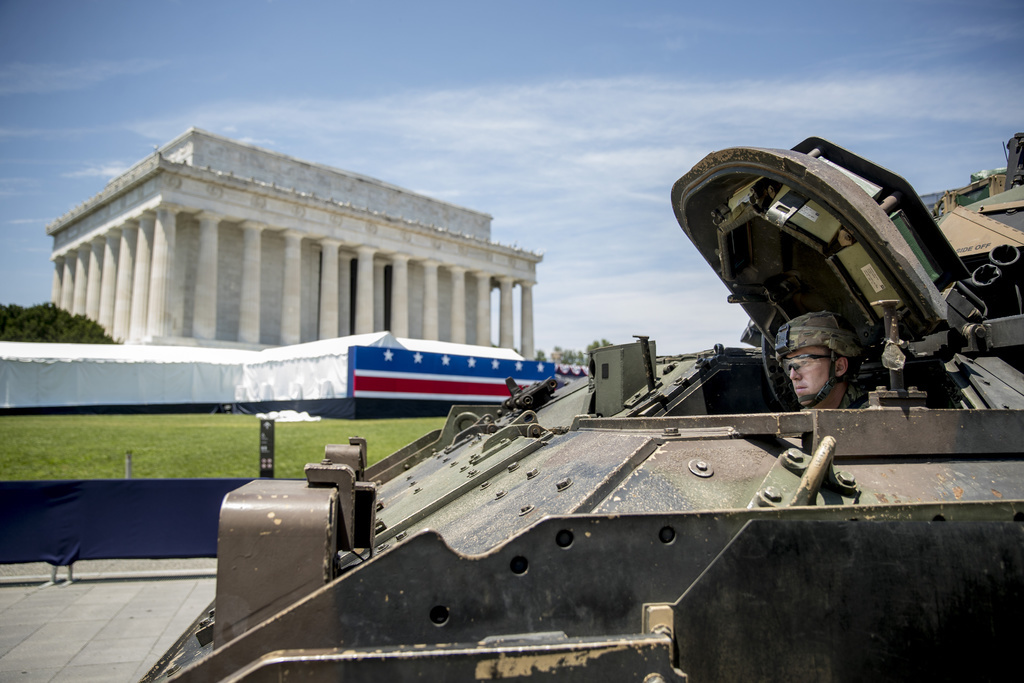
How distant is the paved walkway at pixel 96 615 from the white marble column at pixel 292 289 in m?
37.9

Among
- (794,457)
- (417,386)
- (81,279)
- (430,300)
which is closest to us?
(794,457)

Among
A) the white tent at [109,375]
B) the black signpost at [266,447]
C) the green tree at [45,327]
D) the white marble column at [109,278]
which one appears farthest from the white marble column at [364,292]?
the black signpost at [266,447]

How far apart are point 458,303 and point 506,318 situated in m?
5.72

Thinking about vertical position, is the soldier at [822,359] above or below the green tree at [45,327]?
below

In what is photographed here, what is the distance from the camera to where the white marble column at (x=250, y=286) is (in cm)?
4475

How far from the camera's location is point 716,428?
10.1ft

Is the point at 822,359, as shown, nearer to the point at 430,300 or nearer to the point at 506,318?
the point at 430,300

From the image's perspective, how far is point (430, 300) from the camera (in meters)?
55.9

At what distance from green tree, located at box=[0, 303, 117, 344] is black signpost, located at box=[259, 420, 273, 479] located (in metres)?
31.3

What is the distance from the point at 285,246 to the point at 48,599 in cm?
4266

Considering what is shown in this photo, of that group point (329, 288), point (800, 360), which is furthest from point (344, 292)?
point (800, 360)

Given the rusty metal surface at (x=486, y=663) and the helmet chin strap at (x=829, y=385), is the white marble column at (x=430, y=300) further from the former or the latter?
the rusty metal surface at (x=486, y=663)

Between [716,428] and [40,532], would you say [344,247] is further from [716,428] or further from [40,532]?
[716,428]

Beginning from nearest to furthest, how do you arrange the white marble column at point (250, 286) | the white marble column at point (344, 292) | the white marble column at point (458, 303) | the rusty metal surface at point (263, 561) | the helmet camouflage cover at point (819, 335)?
the rusty metal surface at point (263, 561), the helmet camouflage cover at point (819, 335), the white marble column at point (250, 286), the white marble column at point (344, 292), the white marble column at point (458, 303)
